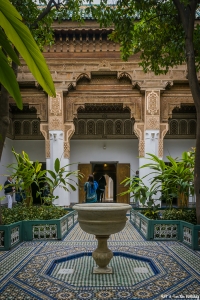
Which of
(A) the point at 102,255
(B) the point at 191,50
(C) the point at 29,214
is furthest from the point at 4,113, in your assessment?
(B) the point at 191,50

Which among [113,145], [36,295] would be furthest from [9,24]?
[113,145]

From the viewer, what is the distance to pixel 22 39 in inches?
16.1

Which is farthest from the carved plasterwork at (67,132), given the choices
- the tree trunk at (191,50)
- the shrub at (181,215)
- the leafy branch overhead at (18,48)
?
the leafy branch overhead at (18,48)

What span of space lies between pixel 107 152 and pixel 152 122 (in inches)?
102

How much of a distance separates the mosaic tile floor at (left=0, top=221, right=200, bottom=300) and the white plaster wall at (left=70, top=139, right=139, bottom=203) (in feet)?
20.2

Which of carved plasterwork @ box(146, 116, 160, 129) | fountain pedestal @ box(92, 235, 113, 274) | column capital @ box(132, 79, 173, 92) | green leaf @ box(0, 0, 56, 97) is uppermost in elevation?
column capital @ box(132, 79, 173, 92)

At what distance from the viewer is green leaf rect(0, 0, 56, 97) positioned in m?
0.40

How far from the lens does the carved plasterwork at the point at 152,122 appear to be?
8648 millimetres

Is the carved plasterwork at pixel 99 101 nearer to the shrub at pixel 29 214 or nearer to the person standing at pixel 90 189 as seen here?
the person standing at pixel 90 189

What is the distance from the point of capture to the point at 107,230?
2.97 metres

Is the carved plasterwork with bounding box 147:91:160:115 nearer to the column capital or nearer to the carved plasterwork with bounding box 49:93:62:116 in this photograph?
the column capital

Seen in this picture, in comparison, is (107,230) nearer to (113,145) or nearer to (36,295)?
(36,295)

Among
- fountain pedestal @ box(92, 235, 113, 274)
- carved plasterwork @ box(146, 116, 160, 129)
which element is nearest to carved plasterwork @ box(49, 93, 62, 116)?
carved plasterwork @ box(146, 116, 160, 129)

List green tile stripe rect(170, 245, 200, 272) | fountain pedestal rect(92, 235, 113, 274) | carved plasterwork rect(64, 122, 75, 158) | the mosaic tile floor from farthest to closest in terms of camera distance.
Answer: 1. carved plasterwork rect(64, 122, 75, 158)
2. green tile stripe rect(170, 245, 200, 272)
3. fountain pedestal rect(92, 235, 113, 274)
4. the mosaic tile floor
